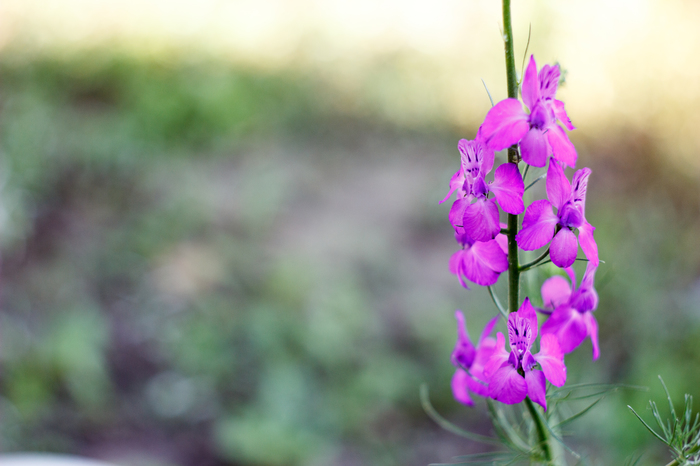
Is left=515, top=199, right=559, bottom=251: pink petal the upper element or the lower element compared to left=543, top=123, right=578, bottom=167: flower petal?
lower

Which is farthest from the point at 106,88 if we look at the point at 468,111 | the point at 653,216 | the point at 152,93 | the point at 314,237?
the point at 653,216

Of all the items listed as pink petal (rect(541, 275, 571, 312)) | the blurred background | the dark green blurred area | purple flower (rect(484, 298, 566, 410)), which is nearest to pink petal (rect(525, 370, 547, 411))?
purple flower (rect(484, 298, 566, 410))

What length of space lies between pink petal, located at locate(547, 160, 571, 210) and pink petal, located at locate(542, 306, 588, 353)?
0.10 meters

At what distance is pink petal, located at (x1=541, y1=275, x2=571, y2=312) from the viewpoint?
0.55m

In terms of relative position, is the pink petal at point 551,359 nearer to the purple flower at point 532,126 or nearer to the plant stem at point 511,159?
Answer: the plant stem at point 511,159

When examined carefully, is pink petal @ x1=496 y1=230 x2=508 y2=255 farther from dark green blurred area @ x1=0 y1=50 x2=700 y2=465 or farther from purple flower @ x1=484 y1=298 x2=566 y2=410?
dark green blurred area @ x1=0 y1=50 x2=700 y2=465

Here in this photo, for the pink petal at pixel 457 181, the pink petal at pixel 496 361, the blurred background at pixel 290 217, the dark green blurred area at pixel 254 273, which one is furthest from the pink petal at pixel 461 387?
the dark green blurred area at pixel 254 273

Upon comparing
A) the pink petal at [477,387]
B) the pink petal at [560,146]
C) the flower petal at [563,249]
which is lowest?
the pink petal at [477,387]

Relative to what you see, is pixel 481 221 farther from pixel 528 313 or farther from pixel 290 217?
pixel 290 217

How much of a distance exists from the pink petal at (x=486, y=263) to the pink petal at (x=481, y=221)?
0.03 meters

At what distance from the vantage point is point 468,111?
3004 mm

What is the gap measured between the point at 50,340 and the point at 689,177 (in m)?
2.68

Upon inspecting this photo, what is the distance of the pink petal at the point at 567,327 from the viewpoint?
48cm

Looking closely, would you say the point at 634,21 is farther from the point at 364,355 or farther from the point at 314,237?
the point at 364,355
